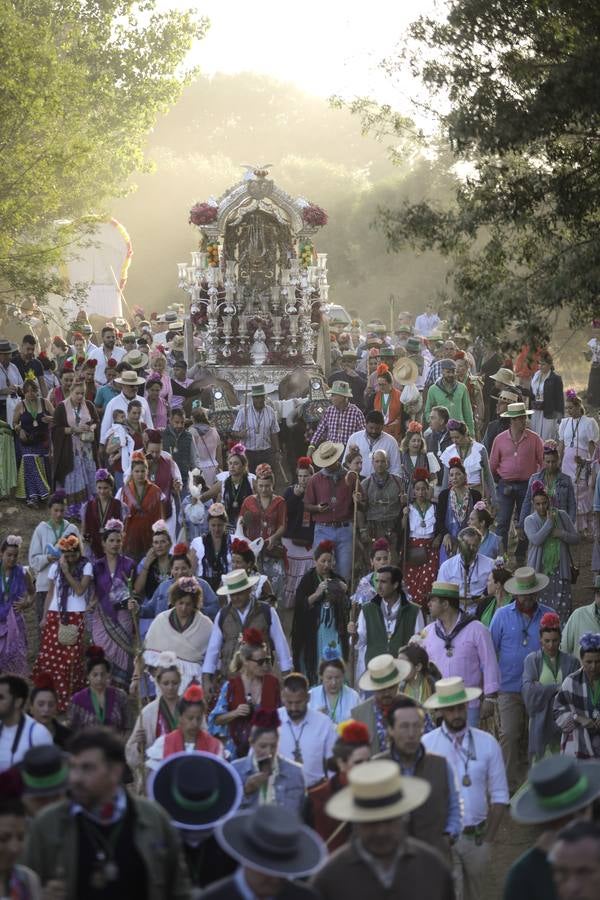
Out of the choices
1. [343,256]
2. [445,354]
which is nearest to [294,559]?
[445,354]

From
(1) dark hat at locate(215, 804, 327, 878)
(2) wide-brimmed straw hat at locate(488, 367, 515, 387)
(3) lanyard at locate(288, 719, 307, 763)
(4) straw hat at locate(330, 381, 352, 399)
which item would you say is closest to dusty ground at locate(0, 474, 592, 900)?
(3) lanyard at locate(288, 719, 307, 763)

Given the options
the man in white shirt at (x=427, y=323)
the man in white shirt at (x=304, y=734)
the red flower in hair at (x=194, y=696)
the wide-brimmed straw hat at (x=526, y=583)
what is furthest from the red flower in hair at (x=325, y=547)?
the man in white shirt at (x=427, y=323)

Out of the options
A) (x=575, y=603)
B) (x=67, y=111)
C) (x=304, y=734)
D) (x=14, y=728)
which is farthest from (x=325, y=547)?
(x=67, y=111)

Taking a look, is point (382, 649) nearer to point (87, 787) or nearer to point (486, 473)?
point (486, 473)

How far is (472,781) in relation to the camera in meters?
8.97

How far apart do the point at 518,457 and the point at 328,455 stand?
1.97 m

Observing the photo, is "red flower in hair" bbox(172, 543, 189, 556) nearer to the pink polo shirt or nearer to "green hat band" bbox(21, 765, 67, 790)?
the pink polo shirt

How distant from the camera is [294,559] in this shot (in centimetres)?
1552

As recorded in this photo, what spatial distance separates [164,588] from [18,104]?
62.4 feet

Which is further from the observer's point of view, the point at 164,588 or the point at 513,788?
the point at 164,588

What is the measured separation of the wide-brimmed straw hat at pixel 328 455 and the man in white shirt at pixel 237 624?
3414mm

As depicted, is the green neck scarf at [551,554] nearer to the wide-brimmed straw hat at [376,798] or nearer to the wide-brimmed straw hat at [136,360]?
the wide-brimmed straw hat at [136,360]

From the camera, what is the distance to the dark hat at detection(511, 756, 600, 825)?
21.1ft

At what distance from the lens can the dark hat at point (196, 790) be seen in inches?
296
